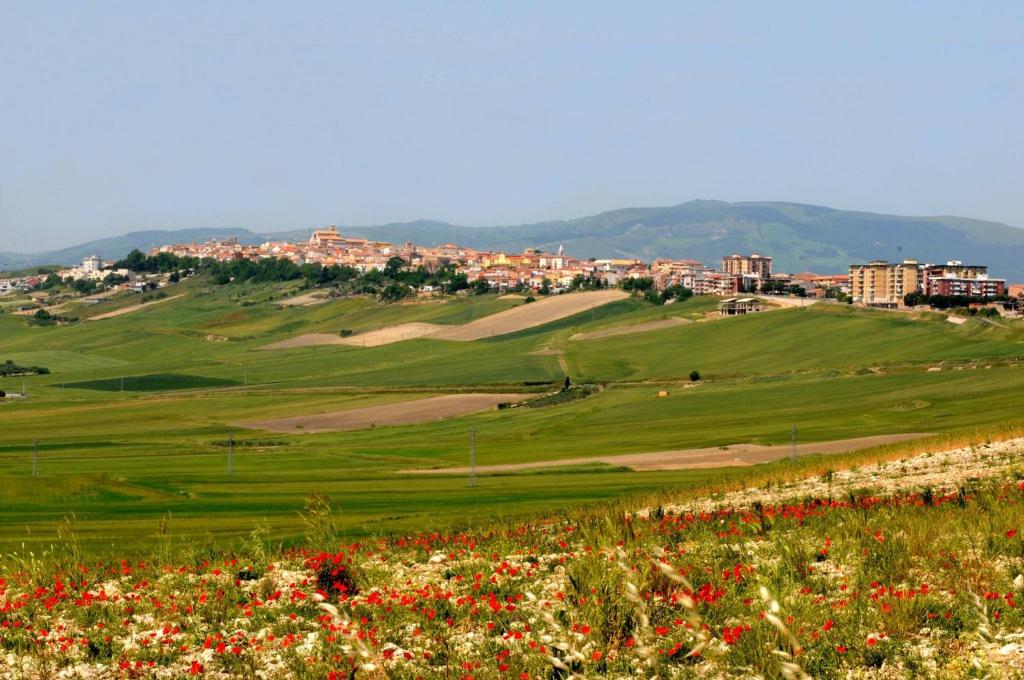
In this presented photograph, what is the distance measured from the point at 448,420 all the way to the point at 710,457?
38656 millimetres

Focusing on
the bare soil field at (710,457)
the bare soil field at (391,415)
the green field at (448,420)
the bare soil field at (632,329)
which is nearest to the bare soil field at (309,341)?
the green field at (448,420)

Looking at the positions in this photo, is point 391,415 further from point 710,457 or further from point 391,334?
point 391,334

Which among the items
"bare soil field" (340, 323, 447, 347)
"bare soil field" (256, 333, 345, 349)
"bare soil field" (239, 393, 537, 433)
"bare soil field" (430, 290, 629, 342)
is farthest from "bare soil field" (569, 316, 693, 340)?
"bare soil field" (239, 393, 537, 433)

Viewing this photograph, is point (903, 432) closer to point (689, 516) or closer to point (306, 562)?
point (689, 516)

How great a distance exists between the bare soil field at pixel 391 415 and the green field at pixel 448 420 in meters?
3.06

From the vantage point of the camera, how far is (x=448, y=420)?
9669 cm

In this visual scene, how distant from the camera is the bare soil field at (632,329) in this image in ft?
526

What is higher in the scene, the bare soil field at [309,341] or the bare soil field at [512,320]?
the bare soil field at [512,320]

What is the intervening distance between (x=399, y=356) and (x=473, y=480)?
10933cm

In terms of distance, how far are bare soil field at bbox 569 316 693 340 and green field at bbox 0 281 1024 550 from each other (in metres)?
3.44

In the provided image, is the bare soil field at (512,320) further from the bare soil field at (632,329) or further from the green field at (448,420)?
the bare soil field at (632,329)

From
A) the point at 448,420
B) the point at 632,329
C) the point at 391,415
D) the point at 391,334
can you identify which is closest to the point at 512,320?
the point at 391,334

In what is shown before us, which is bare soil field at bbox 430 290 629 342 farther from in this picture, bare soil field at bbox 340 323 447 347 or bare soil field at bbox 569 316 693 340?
bare soil field at bbox 569 316 693 340

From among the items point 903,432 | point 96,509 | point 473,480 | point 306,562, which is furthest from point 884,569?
point 903,432
